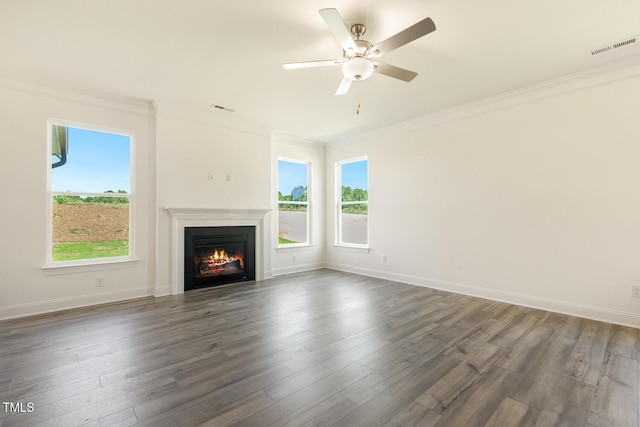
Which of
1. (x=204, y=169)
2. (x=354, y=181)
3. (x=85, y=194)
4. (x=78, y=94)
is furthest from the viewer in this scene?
(x=354, y=181)

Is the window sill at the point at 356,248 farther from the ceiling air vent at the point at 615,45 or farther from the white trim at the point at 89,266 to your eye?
the ceiling air vent at the point at 615,45

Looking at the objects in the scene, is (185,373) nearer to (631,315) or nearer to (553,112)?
(631,315)

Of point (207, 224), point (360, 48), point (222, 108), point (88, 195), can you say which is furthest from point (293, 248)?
point (360, 48)

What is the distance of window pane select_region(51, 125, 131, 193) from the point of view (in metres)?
3.80

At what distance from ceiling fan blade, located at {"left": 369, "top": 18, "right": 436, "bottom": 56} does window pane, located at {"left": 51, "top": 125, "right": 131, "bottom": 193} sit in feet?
12.3

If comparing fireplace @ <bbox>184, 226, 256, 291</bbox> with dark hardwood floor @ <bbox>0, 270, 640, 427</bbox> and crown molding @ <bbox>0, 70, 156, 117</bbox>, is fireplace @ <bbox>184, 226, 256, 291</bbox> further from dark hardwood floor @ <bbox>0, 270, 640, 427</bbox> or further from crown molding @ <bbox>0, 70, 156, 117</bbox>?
crown molding @ <bbox>0, 70, 156, 117</bbox>

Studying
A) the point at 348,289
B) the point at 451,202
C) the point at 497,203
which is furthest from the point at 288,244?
the point at 497,203

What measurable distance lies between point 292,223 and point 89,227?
3.35 m

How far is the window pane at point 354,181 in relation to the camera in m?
5.91

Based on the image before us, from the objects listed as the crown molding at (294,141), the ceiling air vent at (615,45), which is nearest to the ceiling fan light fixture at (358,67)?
the ceiling air vent at (615,45)

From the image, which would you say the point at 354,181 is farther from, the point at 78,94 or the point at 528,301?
the point at 78,94

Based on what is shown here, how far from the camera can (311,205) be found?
6.34 metres

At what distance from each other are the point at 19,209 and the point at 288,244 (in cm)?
395

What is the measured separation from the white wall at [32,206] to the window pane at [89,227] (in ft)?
0.58
